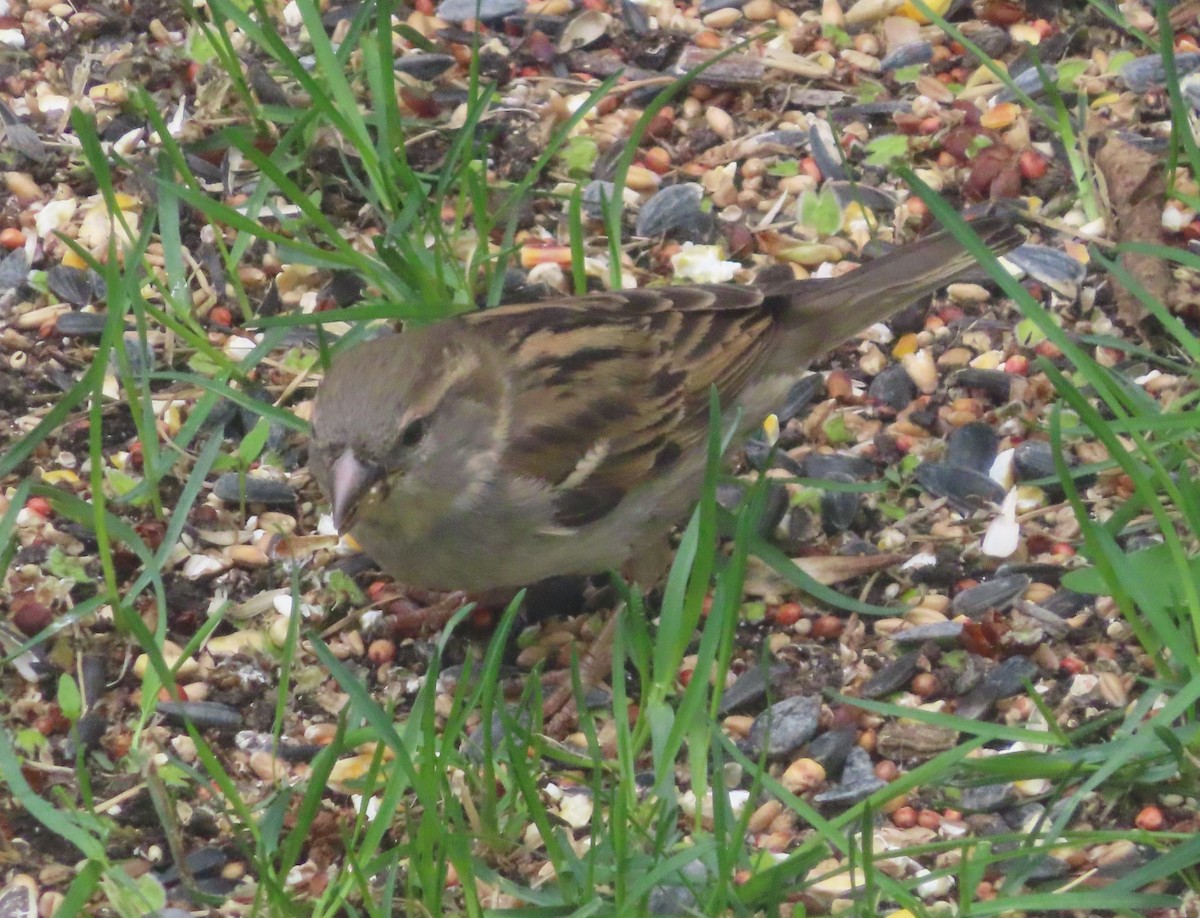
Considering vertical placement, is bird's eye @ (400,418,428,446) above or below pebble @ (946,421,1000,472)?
above

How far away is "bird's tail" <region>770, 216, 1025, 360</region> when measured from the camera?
3.55 metres

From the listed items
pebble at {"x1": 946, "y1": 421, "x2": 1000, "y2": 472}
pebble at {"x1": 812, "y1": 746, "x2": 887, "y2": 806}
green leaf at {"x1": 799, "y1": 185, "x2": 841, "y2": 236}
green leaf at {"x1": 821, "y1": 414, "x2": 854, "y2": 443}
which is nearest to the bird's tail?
green leaf at {"x1": 821, "y1": 414, "x2": 854, "y2": 443}

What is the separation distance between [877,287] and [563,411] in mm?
729

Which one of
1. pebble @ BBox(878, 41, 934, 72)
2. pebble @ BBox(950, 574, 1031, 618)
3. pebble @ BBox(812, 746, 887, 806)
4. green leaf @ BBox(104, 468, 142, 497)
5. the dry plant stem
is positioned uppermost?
pebble @ BBox(878, 41, 934, 72)

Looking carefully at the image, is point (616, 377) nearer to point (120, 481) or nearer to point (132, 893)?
point (120, 481)

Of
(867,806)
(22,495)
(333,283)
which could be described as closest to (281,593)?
(22,495)

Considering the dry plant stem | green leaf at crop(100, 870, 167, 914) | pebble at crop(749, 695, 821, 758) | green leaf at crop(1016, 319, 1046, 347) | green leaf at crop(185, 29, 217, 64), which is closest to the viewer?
green leaf at crop(100, 870, 167, 914)

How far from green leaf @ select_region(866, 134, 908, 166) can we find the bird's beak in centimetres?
174

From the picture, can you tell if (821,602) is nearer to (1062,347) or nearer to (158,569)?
(1062,347)

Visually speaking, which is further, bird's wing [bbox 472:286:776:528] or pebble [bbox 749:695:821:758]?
bird's wing [bbox 472:286:776:528]

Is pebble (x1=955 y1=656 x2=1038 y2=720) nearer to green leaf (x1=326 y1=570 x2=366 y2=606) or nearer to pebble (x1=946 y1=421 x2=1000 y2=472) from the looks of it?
pebble (x1=946 y1=421 x2=1000 y2=472)

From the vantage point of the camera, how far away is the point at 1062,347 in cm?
280

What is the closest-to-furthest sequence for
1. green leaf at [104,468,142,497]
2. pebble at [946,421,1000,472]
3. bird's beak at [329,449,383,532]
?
bird's beak at [329,449,383,532] < green leaf at [104,468,142,497] < pebble at [946,421,1000,472]

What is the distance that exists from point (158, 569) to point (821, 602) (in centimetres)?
123
